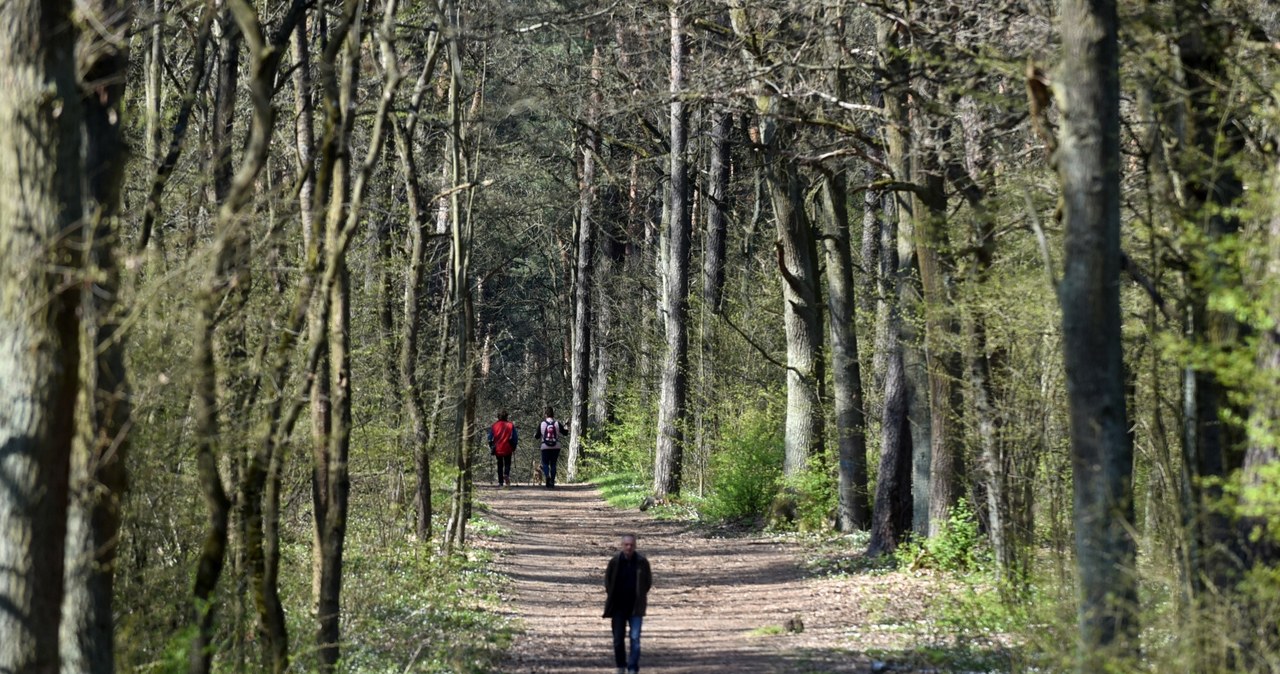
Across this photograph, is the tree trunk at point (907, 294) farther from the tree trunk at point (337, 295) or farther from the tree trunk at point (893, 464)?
the tree trunk at point (337, 295)

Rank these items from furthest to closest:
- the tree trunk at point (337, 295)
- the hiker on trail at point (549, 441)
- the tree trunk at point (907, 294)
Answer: the hiker on trail at point (549, 441) < the tree trunk at point (907, 294) < the tree trunk at point (337, 295)

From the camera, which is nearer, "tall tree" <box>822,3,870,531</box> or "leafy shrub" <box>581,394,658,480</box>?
"tall tree" <box>822,3,870,531</box>

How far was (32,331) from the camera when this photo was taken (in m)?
6.28

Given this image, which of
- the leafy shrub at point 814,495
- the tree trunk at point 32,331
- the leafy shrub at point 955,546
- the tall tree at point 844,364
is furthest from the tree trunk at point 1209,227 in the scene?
the leafy shrub at point 814,495

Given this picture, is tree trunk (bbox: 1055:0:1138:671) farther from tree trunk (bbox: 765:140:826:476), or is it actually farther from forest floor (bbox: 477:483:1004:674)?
tree trunk (bbox: 765:140:826:476)

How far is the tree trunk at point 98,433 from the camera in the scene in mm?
6996

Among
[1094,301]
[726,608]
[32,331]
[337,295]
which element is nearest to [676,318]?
[726,608]

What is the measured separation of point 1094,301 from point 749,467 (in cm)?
1589

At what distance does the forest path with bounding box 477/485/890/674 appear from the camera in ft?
41.5

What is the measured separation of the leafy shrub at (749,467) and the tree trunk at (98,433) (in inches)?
678

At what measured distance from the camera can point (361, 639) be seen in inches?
499

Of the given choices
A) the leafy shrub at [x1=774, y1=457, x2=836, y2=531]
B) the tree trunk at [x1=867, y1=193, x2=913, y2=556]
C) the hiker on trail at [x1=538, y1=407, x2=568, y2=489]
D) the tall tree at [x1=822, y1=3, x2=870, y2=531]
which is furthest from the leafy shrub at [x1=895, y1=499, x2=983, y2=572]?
the hiker on trail at [x1=538, y1=407, x2=568, y2=489]

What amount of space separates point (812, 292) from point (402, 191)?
9.41 m

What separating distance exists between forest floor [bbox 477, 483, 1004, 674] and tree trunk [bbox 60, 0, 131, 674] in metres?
5.49
